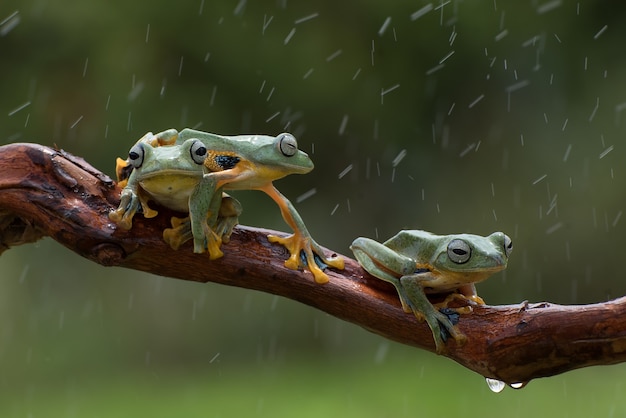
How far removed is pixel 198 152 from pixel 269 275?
40cm

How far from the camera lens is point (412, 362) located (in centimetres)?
571

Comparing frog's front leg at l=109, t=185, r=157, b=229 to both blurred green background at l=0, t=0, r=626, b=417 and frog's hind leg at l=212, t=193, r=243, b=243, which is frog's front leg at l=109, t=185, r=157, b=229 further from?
blurred green background at l=0, t=0, r=626, b=417

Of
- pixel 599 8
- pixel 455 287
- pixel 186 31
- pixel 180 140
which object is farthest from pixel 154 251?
pixel 599 8

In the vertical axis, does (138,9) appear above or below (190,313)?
above

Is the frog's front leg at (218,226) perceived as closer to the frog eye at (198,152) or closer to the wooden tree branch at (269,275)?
the wooden tree branch at (269,275)

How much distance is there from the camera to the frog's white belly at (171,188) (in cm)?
197

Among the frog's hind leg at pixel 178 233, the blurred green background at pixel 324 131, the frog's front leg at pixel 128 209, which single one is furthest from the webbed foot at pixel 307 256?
the blurred green background at pixel 324 131

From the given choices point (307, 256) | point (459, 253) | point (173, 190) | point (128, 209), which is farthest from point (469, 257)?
point (128, 209)

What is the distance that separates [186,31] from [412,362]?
2.98 meters

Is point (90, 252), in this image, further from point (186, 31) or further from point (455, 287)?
point (186, 31)

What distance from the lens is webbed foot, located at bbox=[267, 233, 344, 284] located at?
2.12 metres

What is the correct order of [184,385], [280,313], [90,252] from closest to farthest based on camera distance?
[90,252] → [184,385] → [280,313]

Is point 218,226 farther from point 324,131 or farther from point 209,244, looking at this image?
point 324,131

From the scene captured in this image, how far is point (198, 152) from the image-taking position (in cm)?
196
